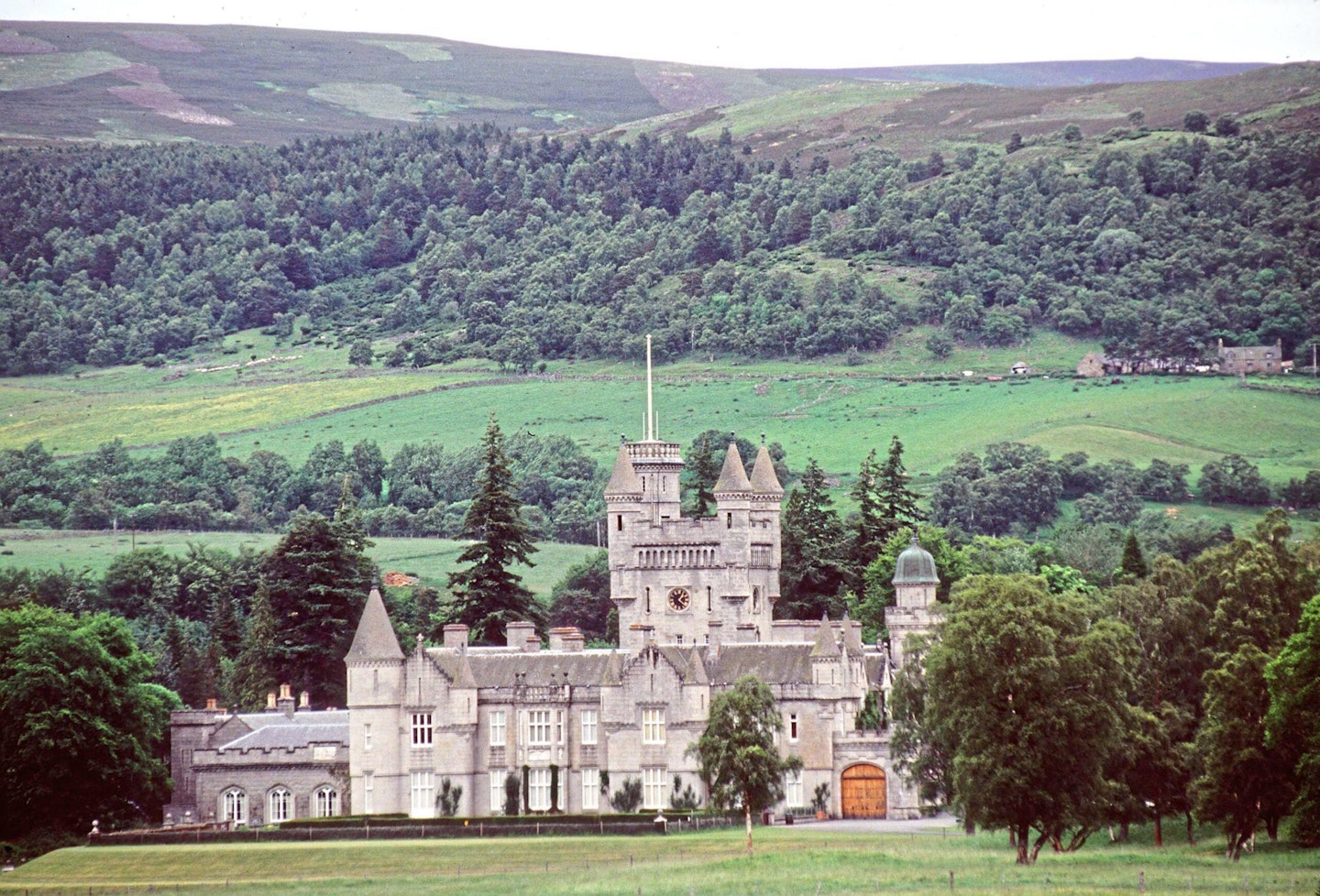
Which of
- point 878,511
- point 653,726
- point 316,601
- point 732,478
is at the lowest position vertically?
point 653,726

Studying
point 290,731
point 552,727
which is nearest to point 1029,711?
point 552,727

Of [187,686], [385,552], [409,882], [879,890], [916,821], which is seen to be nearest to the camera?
[879,890]

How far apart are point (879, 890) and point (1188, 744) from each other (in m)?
16.9

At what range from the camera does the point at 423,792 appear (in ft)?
308

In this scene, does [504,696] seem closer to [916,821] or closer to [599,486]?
[916,821]

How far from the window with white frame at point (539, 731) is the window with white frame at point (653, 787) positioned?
4.57 metres

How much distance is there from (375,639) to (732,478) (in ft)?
62.3

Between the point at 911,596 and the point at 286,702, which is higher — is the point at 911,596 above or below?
above

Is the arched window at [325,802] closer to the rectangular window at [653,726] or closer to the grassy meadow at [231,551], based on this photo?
the rectangular window at [653,726]

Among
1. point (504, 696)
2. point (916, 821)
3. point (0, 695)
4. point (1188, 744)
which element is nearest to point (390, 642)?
point (504, 696)

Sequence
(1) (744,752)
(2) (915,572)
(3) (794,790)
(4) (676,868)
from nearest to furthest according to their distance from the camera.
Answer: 1. (4) (676,868)
2. (1) (744,752)
3. (3) (794,790)
4. (2) (915,572)

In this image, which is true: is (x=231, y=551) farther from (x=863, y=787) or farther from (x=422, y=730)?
(x=863, y=787)

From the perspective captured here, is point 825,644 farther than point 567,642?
No

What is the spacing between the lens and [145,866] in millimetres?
78500
